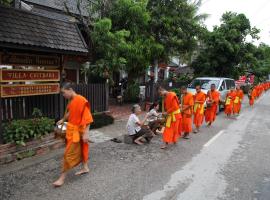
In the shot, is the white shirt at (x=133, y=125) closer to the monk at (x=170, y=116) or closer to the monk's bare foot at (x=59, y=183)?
the monk at (x=170, y=116)

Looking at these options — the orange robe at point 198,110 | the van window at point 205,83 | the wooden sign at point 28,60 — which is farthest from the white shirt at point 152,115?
the van window at point 205,83

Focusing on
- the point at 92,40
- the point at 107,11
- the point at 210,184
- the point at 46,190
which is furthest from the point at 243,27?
the point at 46,190

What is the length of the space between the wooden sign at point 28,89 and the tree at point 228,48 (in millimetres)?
15460

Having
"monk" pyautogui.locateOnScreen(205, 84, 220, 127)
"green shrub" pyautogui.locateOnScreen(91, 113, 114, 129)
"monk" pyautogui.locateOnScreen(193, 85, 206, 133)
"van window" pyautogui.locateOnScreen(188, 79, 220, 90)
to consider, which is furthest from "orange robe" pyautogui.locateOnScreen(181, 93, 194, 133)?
"van window" pyautogui.locateOnScreen(188, 79, 220, 90)

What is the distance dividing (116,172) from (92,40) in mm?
7191

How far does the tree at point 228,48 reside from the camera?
2184cm

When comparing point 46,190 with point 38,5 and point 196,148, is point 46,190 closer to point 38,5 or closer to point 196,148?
point 196,148

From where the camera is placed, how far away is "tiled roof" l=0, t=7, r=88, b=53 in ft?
21.9

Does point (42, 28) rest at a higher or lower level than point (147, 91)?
higher

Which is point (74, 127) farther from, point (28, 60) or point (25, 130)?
point (28, 60)

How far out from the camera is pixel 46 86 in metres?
8.12

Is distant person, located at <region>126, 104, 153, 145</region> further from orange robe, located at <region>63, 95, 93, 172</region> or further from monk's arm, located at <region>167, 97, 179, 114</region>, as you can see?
orange robe, located at <region>63, 95, 93, 172</region>

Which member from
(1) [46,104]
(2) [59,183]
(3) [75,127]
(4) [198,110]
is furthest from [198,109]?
(2) [59,183]

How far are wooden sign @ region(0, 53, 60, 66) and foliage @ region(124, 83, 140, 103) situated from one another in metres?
9.34
